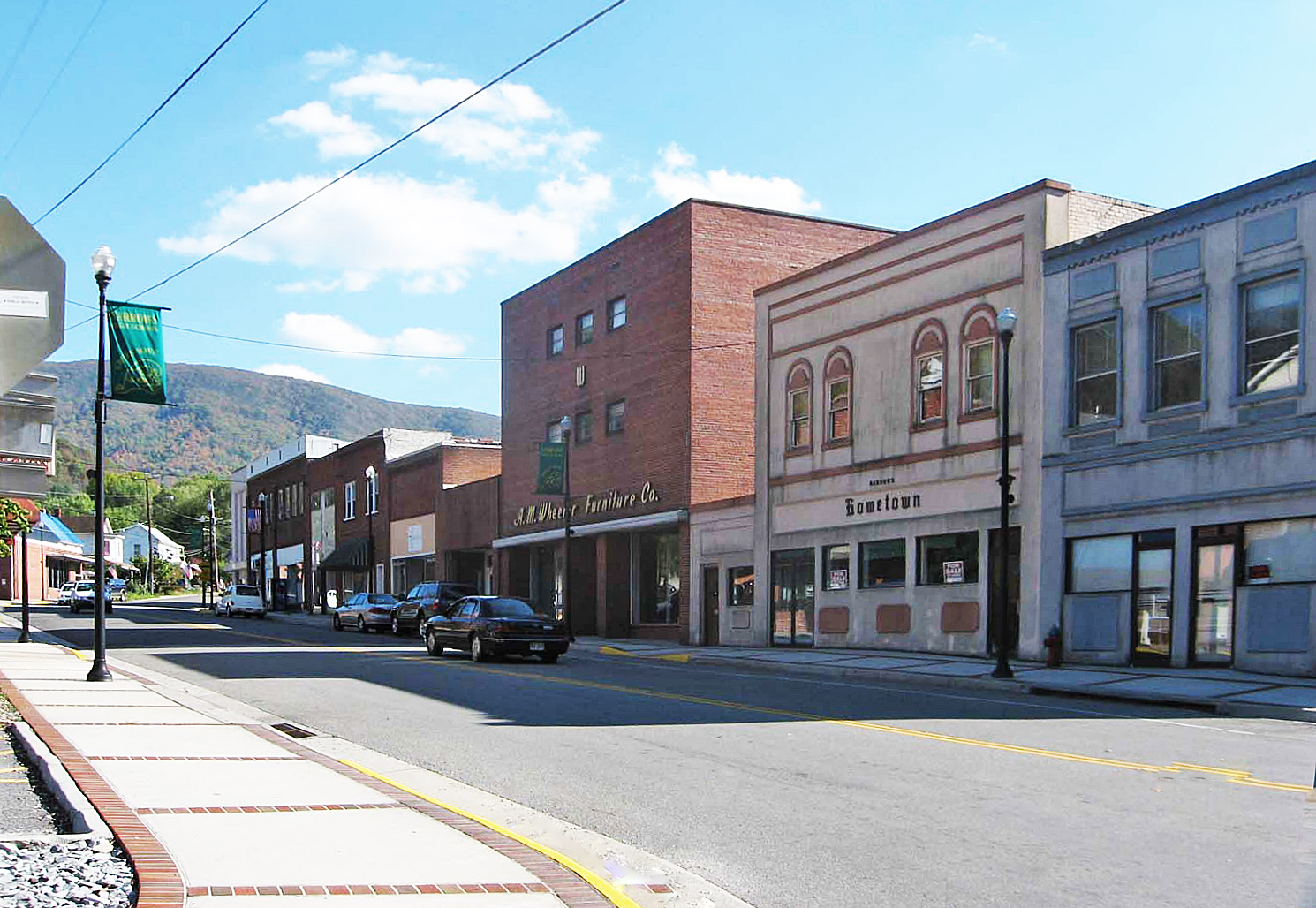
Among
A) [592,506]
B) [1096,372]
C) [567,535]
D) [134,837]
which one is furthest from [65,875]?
[592,506]

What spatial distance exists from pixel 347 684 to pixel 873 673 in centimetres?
938

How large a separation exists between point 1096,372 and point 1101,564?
362 cm

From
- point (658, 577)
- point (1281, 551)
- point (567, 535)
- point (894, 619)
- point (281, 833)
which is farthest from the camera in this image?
point (658, 577)

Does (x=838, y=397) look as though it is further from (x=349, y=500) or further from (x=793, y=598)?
(x=349, y=500)

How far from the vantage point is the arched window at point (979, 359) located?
2658 centimetres

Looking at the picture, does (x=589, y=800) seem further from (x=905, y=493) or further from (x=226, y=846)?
(x=905, y=493)

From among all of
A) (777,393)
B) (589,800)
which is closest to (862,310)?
→ (777,393)

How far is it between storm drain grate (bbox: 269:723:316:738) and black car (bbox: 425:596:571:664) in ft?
37.9

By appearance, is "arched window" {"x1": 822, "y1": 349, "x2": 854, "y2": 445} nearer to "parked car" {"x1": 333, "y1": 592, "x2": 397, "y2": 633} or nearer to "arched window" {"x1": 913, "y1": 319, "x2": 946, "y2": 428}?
"arched window" {"x1": 913, "y1": 319, "x2": 946, "y2": 428}

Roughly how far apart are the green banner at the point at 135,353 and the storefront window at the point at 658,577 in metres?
20.3

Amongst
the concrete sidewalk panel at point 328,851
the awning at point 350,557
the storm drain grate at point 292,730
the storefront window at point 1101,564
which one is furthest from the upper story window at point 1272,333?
the awning at point 350,557

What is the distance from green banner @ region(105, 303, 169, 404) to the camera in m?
19.6

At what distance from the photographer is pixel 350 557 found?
65750 millimetres

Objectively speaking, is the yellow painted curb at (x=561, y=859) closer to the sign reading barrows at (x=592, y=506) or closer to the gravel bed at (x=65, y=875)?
the gravel bed at (x=65, y=875)
